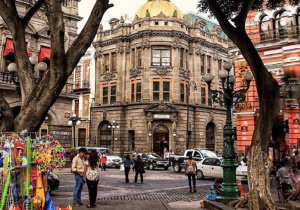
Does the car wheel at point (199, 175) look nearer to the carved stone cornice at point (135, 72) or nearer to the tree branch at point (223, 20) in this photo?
the tree branch at point (223, 20)

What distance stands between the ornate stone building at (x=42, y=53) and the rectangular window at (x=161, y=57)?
557 inches

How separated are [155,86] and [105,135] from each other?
350 inches

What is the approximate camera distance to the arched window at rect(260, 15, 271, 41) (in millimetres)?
26044

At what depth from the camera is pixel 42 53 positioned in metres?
26.5

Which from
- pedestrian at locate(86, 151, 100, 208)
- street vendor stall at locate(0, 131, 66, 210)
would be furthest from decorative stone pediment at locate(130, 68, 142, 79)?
street vendor stall at locate(0, 131, 66, 210)

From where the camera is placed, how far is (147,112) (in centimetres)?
4012

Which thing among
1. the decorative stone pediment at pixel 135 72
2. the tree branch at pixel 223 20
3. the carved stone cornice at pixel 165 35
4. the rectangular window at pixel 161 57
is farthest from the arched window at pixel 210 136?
the tree branch at pixel 223 20

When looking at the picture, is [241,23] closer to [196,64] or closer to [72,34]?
[72,34]

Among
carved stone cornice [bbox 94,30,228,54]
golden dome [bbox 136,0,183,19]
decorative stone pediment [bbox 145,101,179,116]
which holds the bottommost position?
decorative stone pediment [bbox 145,101,179,116]

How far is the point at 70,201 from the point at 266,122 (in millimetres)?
7242

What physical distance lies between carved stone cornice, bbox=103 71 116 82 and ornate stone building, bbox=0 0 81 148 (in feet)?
50.9

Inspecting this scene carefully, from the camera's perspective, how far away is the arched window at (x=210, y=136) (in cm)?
4512

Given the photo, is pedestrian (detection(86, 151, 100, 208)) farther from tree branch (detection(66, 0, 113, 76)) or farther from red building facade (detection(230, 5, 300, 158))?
red building facade (detection(230, 5, 300, 158))

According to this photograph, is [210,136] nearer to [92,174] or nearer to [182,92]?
[182,92]
